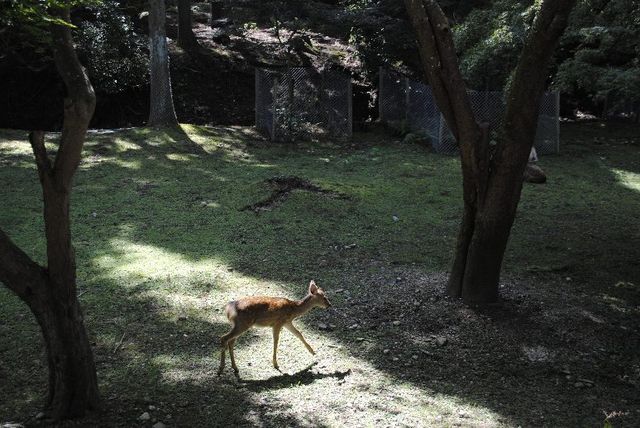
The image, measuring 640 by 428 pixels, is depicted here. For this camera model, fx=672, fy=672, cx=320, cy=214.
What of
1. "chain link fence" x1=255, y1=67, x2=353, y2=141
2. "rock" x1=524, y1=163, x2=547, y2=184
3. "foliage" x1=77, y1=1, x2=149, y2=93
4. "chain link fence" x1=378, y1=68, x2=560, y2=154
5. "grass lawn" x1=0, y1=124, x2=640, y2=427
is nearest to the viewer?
"grass lawn" x1=0, y1=124, x2=640, y2=427

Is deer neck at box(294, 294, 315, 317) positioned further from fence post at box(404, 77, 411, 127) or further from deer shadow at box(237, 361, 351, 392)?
fence post at box(404, 77, 411, 127)

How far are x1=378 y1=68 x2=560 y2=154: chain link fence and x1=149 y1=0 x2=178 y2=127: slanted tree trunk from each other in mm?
6046

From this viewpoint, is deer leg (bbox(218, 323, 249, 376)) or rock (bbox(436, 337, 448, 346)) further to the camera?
rock (bbox(436, 337, 448, 346))

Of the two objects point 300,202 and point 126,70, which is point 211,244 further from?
point 126,70

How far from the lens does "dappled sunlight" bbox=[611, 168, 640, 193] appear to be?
45.6ft

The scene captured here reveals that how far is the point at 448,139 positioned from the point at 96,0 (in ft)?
41.5

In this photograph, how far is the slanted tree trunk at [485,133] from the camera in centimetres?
669

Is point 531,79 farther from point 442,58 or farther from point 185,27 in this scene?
point 185,27

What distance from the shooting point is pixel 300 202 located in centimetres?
1136

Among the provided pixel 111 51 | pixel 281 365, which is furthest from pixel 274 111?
pixel 281 365

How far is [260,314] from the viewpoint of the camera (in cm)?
574

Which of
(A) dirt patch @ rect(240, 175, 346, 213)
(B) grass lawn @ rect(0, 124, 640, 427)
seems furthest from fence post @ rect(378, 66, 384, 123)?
(A) dirt patch @ rect(240, 175, 346, 213)

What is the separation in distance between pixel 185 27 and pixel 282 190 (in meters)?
11.9

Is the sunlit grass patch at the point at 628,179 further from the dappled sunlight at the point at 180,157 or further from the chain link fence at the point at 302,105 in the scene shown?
the dappled sunlight at the point at 180,157
